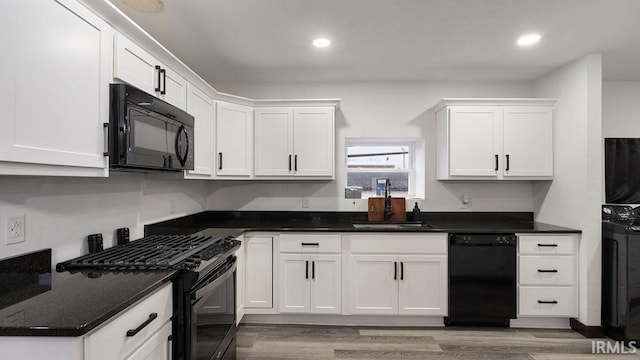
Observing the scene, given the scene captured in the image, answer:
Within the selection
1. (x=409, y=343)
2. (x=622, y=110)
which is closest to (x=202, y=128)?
(x=409, y=343)

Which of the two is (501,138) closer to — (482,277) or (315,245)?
(482,277)

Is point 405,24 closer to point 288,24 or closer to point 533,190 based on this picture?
point 288,24

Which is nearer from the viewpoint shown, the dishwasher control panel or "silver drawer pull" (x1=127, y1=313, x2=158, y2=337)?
"silver drawer pull" (x1=127, y1=313, x2=158, y2=337)

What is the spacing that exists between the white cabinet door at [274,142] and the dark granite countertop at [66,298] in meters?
1.85

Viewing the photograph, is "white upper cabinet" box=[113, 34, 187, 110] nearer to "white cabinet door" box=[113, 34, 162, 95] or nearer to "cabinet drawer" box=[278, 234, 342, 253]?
"white cabinet door" box=[113, 34, 162, 95]

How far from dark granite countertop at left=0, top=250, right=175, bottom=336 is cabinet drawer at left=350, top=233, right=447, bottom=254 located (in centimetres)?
179

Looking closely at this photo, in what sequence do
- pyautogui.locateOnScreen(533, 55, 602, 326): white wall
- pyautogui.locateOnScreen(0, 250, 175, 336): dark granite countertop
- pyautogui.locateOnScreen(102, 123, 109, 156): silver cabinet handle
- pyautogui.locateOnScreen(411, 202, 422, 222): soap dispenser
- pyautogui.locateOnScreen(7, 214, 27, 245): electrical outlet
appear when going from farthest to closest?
pyautogui.locateOnScreen(411, 202, 422, 222): soap dispenser < pyautogui.locateOnScreen(533, 55, 602, 326): white wall < pyautogui.locateOnScreen(102, 123, 109, 156): silver cabinet handle < pyautogui.locateOnScreen(7, 214, 27, 245): electrical outlet < pyautogui.locateOnScreen(0, 250, 175, 336): dark granite countertop

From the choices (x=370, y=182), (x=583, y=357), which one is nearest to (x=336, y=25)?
(x=370, y=182)

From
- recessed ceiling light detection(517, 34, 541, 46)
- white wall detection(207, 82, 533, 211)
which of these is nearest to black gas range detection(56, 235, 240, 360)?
white wall detection(207, 82, 533, 211)

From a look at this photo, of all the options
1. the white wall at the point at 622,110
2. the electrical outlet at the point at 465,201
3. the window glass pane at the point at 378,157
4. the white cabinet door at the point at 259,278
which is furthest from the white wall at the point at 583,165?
the white cabinet door at the point at 259,278

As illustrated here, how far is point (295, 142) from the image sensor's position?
3238 millimetres

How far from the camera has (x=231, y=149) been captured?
123 inches

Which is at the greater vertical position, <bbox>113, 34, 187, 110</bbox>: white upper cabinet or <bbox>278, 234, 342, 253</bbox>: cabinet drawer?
<bbox>113, 34, 187, 110</bbox>: white upper cabinet

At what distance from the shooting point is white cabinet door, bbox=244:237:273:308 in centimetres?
292
